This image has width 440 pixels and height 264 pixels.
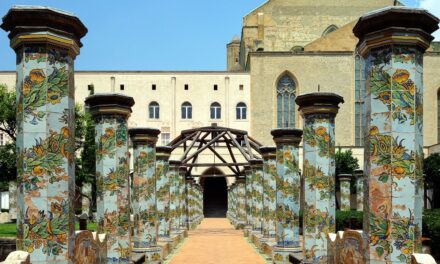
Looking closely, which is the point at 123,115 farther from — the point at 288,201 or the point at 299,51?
the point at 299,51

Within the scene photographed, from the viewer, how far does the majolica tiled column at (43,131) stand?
25.7ft

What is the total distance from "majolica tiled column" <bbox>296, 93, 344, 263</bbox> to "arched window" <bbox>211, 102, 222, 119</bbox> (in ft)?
126

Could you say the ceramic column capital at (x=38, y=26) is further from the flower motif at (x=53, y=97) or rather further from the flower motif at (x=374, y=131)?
the flower motif at (x=374, y=131)

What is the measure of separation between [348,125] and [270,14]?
1390 cm

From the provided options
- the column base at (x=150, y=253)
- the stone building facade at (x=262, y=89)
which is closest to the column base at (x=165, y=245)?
the column base at (x=150, y=253)

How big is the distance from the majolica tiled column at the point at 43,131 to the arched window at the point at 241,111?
1681 inches

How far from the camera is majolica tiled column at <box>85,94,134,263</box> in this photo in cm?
1202

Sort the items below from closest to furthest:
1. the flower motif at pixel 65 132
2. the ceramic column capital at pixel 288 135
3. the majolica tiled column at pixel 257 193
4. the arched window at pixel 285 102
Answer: the flower motif at pixel 65 132
the ceramic column capital at pixel 288 135
the majolica tiled column at pixel 257 193
the arched window at pixel 285 102

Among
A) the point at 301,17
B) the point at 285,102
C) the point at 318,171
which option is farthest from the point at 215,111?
the point at 318,171

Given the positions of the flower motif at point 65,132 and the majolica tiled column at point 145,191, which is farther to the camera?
the majolica tiled column at point 145,191

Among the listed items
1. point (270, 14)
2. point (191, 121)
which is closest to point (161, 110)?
point (191, 121)

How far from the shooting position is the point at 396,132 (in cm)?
775

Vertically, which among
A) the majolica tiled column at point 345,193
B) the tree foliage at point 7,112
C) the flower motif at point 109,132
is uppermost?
the tree foliage at point 7,112

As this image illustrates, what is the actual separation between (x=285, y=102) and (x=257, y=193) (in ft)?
92.6
